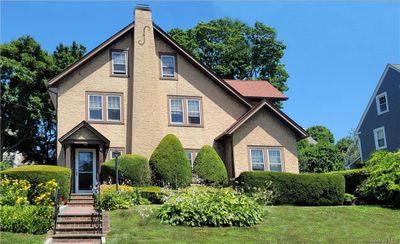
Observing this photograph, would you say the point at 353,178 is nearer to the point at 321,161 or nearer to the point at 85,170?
the point at 85,170

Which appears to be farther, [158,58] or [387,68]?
[387,68]

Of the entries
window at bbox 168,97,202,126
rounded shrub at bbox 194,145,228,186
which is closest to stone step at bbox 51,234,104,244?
rounded shrub at bbox 194,145,228,186

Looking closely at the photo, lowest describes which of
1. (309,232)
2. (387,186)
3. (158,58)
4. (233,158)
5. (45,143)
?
(309,232)

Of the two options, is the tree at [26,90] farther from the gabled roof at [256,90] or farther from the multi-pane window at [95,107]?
the gabled roof at [256,90]

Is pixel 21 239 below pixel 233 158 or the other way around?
below

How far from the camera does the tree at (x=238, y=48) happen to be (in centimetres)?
4419

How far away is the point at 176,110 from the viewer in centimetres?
2773

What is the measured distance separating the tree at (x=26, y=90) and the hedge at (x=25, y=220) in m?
21.1

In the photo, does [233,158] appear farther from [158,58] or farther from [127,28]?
[127,28]

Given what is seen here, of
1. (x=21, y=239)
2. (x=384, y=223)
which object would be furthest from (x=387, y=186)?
(x=21, y=239)

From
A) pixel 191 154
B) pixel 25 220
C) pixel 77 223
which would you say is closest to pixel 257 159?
pixel 191 154

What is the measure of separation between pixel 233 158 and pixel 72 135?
801 cm

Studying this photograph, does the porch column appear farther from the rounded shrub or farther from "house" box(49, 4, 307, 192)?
the rounded shrub

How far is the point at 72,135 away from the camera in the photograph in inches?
976
